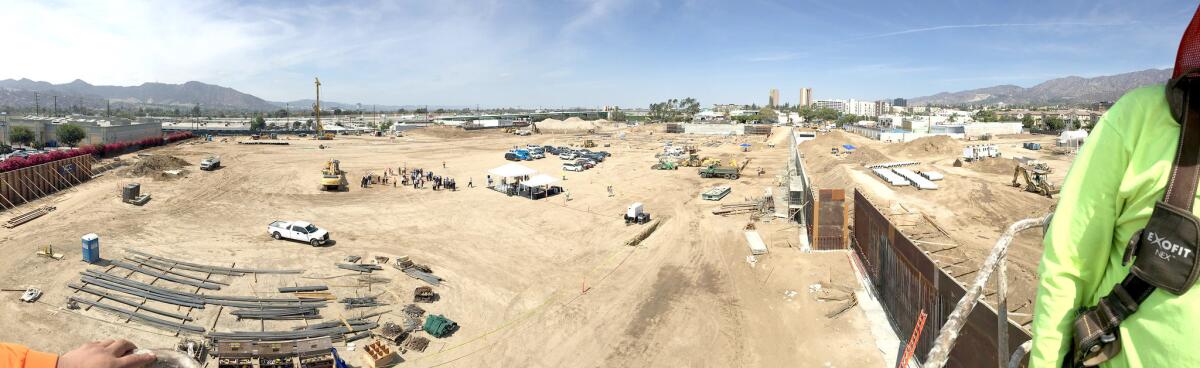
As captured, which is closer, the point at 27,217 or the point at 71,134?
the point at 27,217

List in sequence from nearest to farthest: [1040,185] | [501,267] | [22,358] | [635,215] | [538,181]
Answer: [22,358], [501,267], [635,215], [1040,185], [538,181]

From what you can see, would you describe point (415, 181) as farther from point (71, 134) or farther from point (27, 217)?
point (71, 134)

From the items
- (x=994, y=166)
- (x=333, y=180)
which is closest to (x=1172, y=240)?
(x=333, y=180)

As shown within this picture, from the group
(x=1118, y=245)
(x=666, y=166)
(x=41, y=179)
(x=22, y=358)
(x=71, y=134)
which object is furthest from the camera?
(x=71, y=134)

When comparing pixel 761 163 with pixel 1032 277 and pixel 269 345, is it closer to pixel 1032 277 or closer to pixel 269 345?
pixel 1032 277

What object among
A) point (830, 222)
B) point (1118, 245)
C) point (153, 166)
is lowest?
point (830, 222)

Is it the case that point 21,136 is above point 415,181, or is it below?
above

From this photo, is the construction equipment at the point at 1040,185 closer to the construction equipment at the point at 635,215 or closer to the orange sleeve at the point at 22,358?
the construction equipment at the point at 635,215
